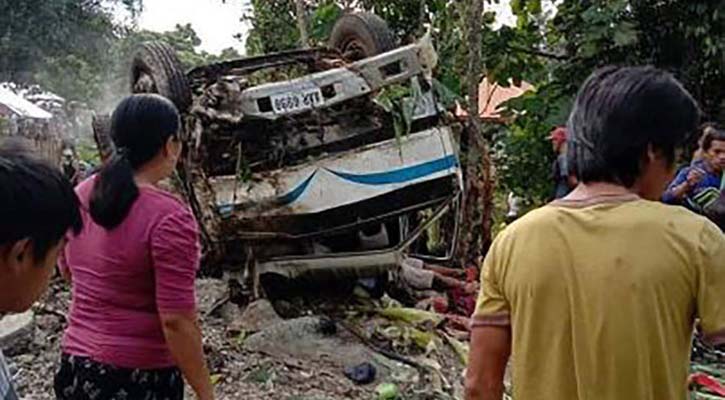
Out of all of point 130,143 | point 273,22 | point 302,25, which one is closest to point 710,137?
point 130,143

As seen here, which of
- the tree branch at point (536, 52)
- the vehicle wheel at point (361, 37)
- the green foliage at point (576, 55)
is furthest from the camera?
the tree branch at point (536, 52)

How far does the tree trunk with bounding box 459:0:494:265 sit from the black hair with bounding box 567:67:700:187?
6396 millimetres

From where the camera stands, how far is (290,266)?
261 inches

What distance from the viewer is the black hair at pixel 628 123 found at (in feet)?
5.99

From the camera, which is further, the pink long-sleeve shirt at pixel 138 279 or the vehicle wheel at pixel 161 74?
the vehicle wheel at pixel 161 74

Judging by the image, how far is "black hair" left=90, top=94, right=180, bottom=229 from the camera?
105 inches

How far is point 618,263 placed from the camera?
71.7 inches

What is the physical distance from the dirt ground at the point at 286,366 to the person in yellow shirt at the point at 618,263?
11.4ft

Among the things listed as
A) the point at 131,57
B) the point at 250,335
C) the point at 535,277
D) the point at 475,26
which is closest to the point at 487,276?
the point at 535,277

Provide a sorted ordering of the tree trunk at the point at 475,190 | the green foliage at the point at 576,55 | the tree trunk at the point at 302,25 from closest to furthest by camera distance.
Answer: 1. the tree trunk at the point at 475,190
2. the green foliage at the point at 576,55
3. the tree trunk at the point at 302,25

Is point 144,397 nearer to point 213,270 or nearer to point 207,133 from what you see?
point 207,133

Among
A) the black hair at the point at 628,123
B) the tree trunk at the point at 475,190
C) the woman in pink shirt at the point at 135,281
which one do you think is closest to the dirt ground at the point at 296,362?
the tree trunk at the point at 475,190

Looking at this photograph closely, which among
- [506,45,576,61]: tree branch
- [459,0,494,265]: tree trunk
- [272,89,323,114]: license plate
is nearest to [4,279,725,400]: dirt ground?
[272,89,323,114]: license plate

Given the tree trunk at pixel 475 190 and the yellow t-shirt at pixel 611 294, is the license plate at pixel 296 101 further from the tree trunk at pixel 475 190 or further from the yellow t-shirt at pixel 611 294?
the yellow t-shirt at pixel 611 294
